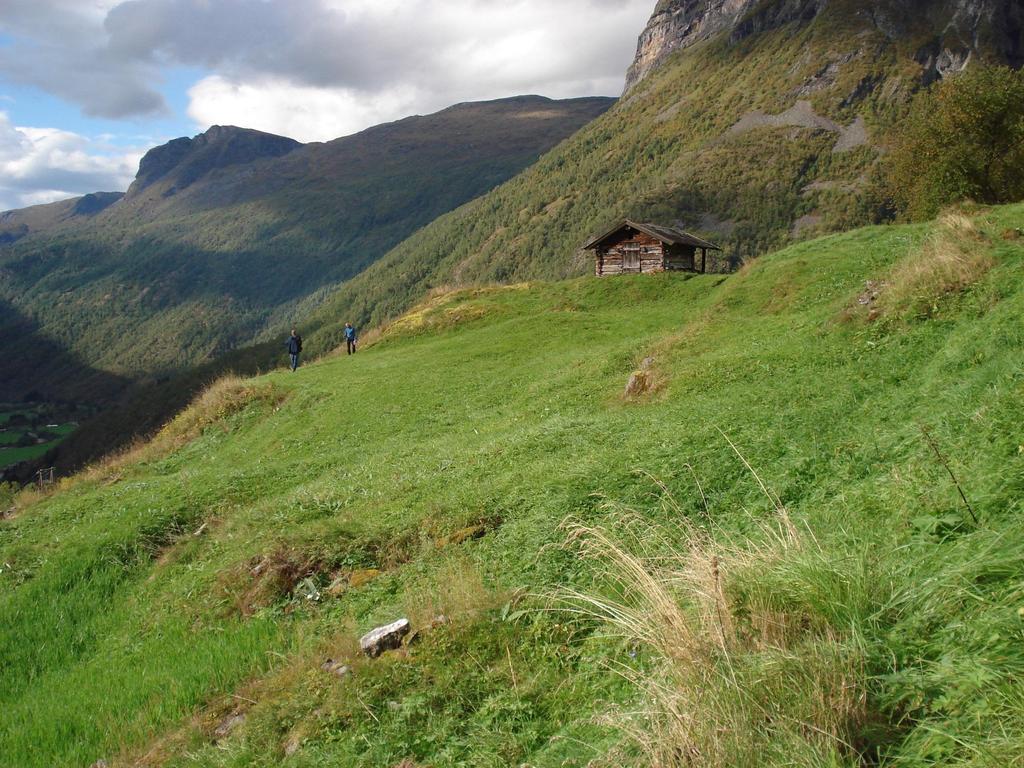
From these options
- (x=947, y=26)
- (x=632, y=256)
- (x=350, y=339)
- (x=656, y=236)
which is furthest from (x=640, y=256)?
(x=947, y=26)

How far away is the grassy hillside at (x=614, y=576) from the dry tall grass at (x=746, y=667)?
0.02m

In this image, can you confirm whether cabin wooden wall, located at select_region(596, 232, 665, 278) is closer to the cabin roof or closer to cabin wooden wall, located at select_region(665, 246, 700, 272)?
the cabin roof

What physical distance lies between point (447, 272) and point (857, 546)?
16352 centimetres

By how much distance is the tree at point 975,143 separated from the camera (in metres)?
35.7

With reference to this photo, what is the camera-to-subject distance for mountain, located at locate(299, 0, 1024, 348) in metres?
102

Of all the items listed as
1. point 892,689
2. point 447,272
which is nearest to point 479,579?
point 892,689

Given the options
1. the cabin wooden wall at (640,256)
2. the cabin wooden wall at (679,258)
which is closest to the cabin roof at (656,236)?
the cabin wooden wall at (640,256)

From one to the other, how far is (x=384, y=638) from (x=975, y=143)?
4312 cm

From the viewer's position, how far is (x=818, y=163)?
107 m

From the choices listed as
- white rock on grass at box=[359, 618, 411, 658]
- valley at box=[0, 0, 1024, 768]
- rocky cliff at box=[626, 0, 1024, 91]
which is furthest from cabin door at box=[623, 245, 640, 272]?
rocky cliff at box=[626, 0, 1024, 91]

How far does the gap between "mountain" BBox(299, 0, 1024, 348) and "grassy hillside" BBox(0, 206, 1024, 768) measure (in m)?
81.0

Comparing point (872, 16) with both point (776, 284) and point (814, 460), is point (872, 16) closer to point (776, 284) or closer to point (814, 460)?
point (776, 284)

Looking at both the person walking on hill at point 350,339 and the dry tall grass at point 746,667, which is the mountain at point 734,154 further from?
the dry tall grass at point 746,667

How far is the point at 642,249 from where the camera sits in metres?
40.8
